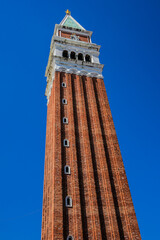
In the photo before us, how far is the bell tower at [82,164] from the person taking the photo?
2097 cm

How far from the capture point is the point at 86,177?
23922mm

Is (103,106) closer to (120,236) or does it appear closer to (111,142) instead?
(111,142)

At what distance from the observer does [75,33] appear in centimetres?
4291

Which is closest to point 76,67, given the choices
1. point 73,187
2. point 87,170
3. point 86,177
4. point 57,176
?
point 87,170

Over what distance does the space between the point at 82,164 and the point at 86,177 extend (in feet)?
5.03

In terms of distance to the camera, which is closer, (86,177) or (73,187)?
(73,187)

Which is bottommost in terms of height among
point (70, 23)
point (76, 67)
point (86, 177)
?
point (86, 177)

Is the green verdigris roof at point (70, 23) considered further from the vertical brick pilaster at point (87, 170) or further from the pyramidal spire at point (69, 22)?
the vertical brick pilaster at point (87, 170)

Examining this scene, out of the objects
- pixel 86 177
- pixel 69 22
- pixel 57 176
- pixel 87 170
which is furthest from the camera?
pixel 69 22

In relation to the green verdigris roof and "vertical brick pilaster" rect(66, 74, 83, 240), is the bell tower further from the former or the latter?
the green verdigris roof

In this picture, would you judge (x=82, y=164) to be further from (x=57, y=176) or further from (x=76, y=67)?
(x=76, y=67)

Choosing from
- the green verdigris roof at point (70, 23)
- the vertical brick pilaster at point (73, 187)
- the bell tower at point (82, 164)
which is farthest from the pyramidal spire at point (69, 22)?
the vertical brick pilaster at point (73, 187)

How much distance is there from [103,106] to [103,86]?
13.0 feet

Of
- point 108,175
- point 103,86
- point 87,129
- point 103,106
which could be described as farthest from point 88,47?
point 108,175
